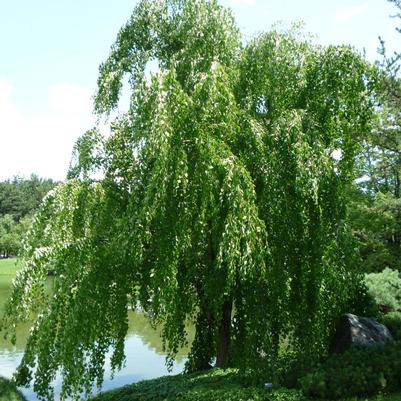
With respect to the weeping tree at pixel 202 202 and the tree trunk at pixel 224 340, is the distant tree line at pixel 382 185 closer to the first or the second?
the weeping tree at pixel 202 202

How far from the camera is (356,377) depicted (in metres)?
7.43

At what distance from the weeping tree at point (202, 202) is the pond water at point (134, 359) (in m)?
4.64

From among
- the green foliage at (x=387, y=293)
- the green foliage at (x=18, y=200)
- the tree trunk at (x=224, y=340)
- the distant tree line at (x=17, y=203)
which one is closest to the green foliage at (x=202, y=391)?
the tree trunk at (x=224, y=340)

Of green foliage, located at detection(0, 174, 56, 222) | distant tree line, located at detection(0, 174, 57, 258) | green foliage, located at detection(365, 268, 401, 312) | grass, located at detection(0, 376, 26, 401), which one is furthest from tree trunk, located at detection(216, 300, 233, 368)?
green foliage, located at detection(0, 174, 56, 222)

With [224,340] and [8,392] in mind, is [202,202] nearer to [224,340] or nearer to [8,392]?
[224,340]

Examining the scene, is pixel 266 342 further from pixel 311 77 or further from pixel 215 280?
pixel 311 77

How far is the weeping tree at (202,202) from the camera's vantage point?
705cm

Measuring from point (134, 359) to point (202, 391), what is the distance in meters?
8.16

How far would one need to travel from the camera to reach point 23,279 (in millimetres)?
6973

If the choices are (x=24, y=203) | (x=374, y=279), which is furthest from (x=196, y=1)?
(x=24, y=203)

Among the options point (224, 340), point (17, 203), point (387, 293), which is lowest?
point (224, 340)

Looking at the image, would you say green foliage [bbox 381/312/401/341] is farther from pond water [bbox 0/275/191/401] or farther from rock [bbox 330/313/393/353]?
pond water [bbox 0/275/191/401]

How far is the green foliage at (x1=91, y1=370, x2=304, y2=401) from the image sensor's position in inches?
301

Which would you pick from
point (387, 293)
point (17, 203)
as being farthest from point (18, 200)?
point (387, 293)
